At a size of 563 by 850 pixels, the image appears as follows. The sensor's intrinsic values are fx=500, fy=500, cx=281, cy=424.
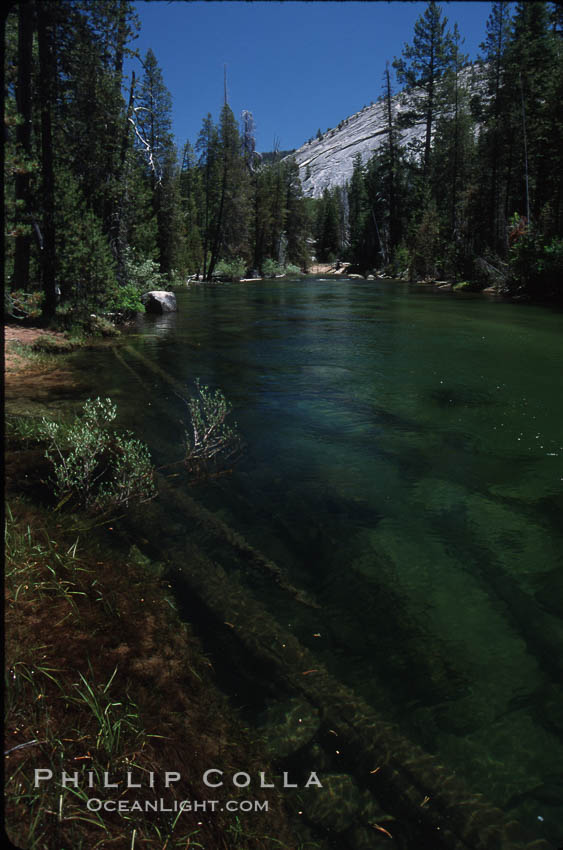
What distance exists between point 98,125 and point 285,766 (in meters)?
18.9

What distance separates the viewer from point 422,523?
4.79 m

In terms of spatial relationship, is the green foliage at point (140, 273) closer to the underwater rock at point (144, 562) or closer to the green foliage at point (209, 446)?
the green foliage at point (209, 446)

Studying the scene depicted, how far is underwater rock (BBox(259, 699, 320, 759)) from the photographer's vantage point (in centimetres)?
253

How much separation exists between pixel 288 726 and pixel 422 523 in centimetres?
259

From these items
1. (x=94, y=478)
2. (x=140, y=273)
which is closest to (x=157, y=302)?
(x=140, y=273)

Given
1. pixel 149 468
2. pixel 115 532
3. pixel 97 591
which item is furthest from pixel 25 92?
pixel 97 591

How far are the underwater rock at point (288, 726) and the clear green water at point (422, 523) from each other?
13.8 inches

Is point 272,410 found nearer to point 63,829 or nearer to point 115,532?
point 115,532

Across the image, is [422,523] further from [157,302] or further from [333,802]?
[157,302]

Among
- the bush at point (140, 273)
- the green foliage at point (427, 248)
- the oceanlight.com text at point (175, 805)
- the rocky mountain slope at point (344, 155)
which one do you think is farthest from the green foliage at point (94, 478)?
the rocky mountain slope at point (344, 155)

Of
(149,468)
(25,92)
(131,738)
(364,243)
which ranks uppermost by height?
(364,243)

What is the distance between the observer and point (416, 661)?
10.3 feet

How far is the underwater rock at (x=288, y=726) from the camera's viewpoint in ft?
8.31

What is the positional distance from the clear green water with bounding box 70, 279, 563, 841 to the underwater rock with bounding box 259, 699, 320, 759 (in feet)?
1.15
